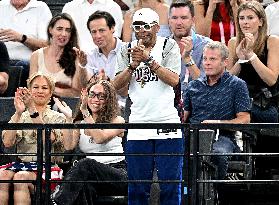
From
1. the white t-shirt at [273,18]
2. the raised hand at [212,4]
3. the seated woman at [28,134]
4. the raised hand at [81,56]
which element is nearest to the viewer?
the seated woman at [28,134]

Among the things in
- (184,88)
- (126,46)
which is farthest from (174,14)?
(126,46)

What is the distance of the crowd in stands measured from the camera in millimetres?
7441

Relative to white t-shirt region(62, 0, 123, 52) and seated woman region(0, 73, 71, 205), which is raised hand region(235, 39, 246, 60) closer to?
white t-shirt region(62, 0, 123, 52)

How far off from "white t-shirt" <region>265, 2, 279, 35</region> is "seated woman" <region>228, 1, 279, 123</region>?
0.82 m

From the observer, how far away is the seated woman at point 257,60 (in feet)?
28.3

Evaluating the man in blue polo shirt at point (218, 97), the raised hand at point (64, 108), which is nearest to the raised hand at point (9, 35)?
the raised hand at point (64, 108)

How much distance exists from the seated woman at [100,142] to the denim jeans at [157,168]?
0.35m

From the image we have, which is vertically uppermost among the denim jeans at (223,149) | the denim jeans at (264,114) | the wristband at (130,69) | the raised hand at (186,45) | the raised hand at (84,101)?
the raised hand at (186,45)

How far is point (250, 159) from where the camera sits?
8133mm

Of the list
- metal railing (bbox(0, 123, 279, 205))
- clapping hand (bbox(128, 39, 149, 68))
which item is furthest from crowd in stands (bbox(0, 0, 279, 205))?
metal railing (bbox(0, 123, 279, 205))

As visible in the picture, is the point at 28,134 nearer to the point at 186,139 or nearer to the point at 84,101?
the point at 84,101

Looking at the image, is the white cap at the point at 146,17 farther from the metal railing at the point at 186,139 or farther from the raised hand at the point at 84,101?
the metal railing at the point at 186,139

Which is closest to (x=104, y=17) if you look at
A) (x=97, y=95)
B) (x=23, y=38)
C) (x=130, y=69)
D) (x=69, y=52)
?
(x=69, y=52)

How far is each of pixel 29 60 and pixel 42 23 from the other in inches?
19.6
